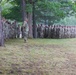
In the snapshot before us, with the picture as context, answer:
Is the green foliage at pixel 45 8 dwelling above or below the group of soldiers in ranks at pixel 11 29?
above

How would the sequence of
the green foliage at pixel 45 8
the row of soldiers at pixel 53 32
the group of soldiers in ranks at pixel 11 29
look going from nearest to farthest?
the group of soldiers in ranks at pixel 11 29 < the green foliage at pixel 45 8 < the row of soldiers at pixel 53 32

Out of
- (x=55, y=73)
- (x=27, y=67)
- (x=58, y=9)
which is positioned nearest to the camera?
(x=55, y=73)

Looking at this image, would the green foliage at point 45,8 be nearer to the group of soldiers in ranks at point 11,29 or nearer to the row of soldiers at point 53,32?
the row of soldiers at point 53,32

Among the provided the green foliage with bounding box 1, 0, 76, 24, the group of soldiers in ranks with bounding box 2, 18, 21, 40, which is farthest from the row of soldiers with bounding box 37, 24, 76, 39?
the group of soldiers in ranks with bounding box 2, 18, 21, 40

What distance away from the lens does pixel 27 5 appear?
18.2 metres

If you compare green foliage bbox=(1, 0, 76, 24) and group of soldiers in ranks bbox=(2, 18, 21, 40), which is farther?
green foliage bbox=(1, 0, 76, 24)

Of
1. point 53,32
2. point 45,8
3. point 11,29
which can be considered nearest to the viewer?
point 11,29

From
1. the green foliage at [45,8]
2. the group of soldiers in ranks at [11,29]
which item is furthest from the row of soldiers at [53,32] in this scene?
the group of soldiers in ranks at [11,29]

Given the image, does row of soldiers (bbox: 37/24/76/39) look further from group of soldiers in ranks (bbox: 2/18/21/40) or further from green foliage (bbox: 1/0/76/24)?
group of soldiers in ranks (bbox: 2/18/21/40)

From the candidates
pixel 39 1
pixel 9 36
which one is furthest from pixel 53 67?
pixel 39 1

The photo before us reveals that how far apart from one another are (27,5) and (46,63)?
11.2 m

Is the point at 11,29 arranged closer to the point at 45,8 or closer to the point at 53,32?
the point at 45,8

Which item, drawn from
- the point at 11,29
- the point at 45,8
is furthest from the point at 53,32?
the point at 11,29

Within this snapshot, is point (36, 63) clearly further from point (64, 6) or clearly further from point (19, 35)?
point (64, 6)
